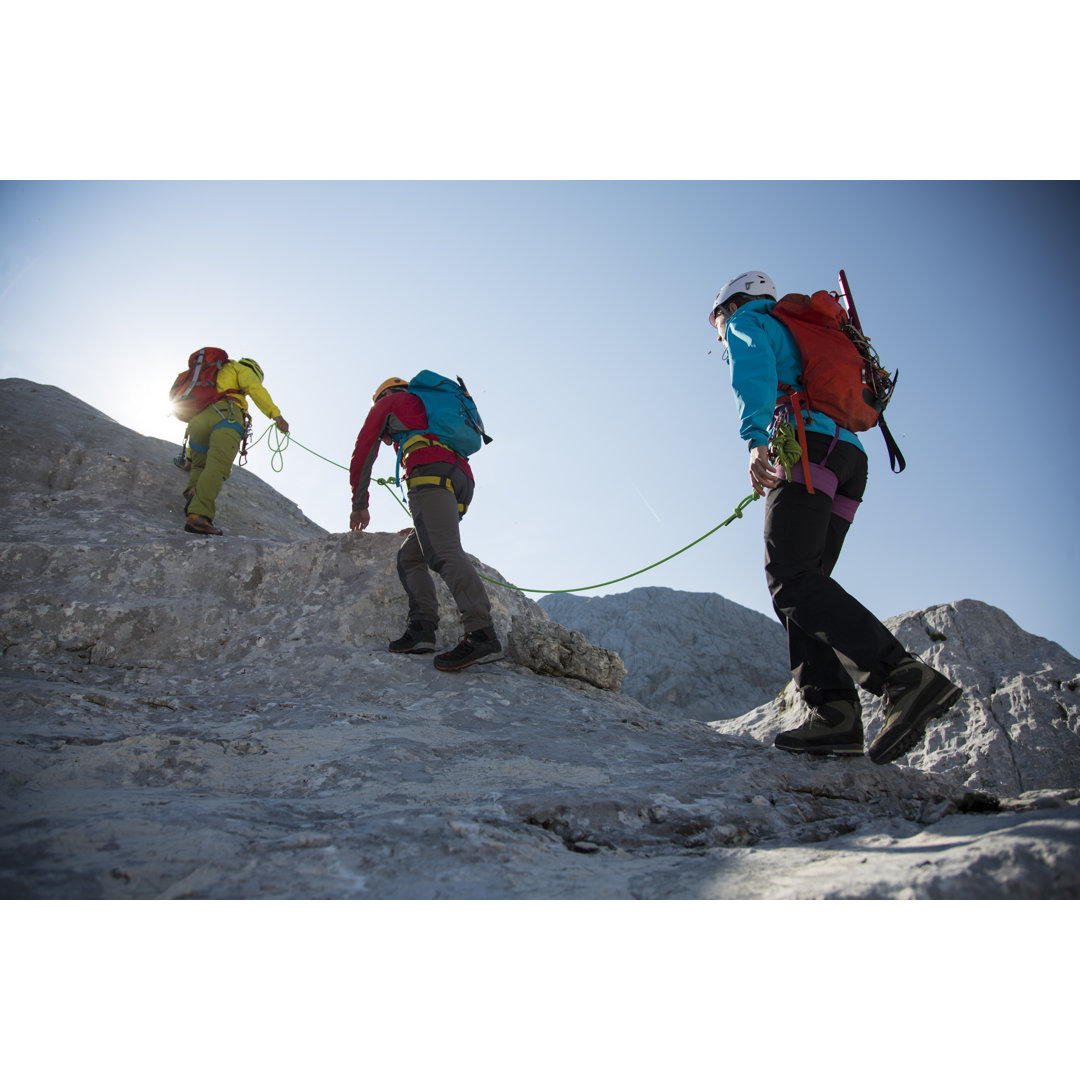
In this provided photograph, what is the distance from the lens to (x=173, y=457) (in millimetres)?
7891

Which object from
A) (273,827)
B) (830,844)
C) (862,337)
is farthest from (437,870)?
(862,337)

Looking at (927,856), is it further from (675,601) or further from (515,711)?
(675,601)

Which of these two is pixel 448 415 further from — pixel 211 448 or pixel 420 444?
pixel 211 448

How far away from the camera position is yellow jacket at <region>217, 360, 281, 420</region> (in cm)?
675

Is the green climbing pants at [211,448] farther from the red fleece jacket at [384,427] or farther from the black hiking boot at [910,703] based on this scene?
the black hiking boot at [910,703]

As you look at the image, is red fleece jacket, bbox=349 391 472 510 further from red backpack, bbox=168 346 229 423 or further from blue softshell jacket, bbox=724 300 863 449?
red backpack, bbox=168 346 229 423

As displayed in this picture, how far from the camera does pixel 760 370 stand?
3014 mm

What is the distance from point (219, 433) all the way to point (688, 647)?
38.3 feet

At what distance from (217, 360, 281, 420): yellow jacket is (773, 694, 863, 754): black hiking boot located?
19.5 feet

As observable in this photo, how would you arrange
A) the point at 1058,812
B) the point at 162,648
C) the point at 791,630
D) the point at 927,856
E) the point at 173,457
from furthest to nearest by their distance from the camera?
the point at 173,457, the point at 162,648, the point at 791,630, the point at 1058,812, the point at 927,856

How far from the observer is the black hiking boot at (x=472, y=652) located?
461cm

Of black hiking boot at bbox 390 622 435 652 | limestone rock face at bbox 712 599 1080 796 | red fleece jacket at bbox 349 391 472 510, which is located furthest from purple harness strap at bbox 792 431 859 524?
limestone rock face at bbox 712 599 1080 796

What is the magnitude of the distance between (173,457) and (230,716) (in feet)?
17.1

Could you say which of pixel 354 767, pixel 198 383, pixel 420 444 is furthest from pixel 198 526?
pixel 354 767
